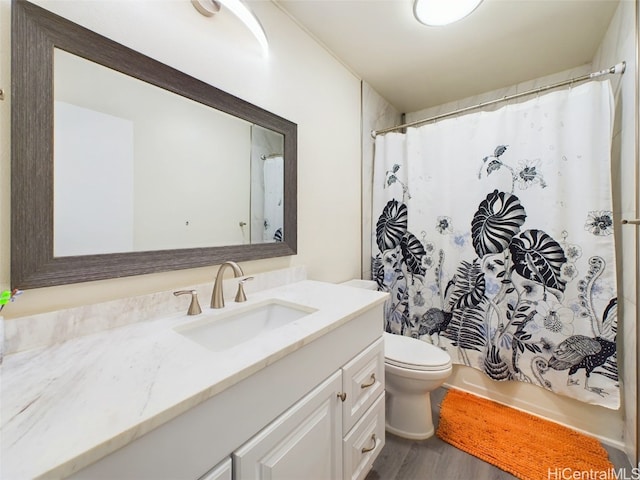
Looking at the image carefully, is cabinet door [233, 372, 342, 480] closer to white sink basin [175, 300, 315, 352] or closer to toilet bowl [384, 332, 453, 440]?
white sink basin [175, 300, 315, 352]

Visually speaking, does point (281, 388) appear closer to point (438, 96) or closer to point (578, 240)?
point (578, 240)

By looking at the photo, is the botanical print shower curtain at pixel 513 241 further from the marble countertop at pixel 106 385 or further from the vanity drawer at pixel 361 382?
the marble countertop at pixel 106 385

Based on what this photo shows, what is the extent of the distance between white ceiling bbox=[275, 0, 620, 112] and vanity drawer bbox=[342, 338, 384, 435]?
172cm

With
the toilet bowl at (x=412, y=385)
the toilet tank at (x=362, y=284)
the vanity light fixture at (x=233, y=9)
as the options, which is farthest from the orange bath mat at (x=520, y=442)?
the vanity light fixture at (x=233, y=9)

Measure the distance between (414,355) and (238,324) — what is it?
102 centimetres

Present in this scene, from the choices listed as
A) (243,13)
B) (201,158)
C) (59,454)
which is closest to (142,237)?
(201,158)

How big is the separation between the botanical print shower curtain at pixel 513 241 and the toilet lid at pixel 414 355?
1.23 feet

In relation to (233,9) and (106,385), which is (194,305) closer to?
(106,385)

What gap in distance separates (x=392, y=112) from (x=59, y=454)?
9.21 feet

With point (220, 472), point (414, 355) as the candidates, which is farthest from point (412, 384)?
point (220, 472)

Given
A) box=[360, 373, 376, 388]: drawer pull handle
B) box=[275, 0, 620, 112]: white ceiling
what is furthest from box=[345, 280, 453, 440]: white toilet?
box=[275, 0, 620, 112]: white ceiling

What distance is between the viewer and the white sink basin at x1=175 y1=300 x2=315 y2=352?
36.3 inches

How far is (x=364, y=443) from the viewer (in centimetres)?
110

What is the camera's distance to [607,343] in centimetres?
136
